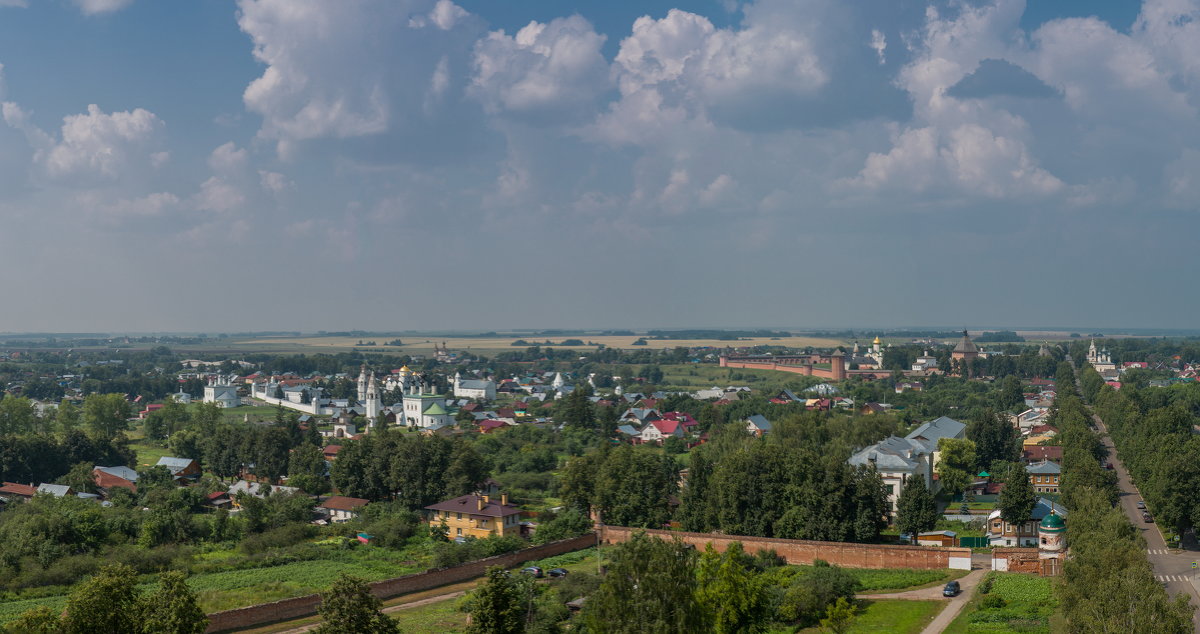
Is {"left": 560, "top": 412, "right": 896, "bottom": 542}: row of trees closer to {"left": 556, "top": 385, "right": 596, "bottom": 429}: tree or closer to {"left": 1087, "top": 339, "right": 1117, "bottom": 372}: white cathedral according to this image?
{"left": 556, "top": 385, "right": 596, "bottom": 429}: tree

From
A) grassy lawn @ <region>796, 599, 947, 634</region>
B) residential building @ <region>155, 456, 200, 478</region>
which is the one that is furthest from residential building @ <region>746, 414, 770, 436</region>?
grassy lawn @ <region>796, 599, 947, 634</region>

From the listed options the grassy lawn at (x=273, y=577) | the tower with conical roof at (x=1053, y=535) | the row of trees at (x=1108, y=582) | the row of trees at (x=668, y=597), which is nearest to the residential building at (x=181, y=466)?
the grassy lawn at (x=273, y=577)

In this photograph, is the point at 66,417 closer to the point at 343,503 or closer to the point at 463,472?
the point at 343,503

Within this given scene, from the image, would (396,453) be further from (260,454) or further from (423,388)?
(423,388)

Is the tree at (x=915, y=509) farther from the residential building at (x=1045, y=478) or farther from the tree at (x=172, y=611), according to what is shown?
the tree at (x=172, y=611)

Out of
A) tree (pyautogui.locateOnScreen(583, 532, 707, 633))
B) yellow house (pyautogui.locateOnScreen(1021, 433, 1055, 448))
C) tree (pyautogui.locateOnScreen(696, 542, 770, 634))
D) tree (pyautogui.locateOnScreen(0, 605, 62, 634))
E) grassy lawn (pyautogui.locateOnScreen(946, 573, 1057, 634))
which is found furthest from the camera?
yellow house (pyautogui.locateOnScreen(1021, 433, 1055, 448))

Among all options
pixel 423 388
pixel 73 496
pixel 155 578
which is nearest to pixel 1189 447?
pixel 155 578
